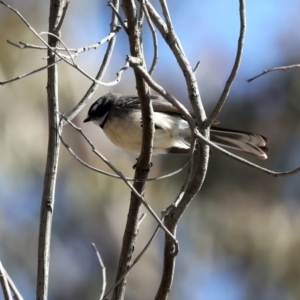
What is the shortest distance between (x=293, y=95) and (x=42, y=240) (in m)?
5.75

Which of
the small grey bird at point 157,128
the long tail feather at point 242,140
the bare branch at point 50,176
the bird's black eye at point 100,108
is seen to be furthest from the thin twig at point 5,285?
the bird's black eye at point 100,108

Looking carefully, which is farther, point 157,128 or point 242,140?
point 157,128

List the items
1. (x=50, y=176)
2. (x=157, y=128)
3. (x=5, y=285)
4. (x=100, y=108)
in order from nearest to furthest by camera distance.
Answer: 1. (x=5, y=285)
2. (x=50, y=176)
3. (x=157, y=128)
4. (x=100, y=108)

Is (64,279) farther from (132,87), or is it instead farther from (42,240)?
(42,240)

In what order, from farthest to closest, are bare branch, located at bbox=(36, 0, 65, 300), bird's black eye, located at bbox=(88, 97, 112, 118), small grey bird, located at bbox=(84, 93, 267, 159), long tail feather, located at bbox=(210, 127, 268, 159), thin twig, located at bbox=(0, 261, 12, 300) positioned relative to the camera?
bird's black eye, located at bbox=(88, 97, 112, 118)
small grey bird, located at bbox=(84, 93, 267, 159)
long tail feather, located at bbox=(210, 127, 268, 159)
bare branch, located at bbox=(36, 0, 65, 300)
thin twig, located at bbox=(0, 261, 12, 300)

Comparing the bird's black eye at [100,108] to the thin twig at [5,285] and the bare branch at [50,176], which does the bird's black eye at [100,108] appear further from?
the thin twig at [5,285]

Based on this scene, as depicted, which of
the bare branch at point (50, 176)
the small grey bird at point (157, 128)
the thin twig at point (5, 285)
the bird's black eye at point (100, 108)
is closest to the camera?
the thin twig at point (5, 285)

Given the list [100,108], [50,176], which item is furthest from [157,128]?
[50,176]

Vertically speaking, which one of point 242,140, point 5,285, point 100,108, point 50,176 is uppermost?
point 100,108

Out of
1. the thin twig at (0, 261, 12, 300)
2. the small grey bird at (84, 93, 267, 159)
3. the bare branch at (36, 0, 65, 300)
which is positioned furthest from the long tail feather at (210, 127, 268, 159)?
the thin twig at (0, 261, 12, 300)

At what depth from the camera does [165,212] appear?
206 centimetres

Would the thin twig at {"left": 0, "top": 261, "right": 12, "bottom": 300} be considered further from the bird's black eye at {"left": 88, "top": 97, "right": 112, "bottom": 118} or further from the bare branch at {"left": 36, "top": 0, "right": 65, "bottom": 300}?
the bird's black eye at {"left": 88, "top": 97, "right": 112, "bottom": 118}

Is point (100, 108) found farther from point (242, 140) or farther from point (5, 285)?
point (5, 285)

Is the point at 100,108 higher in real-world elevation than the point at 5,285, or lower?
higher
